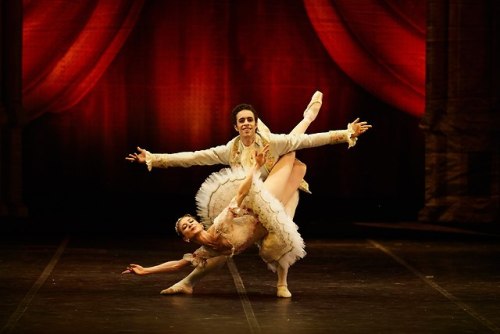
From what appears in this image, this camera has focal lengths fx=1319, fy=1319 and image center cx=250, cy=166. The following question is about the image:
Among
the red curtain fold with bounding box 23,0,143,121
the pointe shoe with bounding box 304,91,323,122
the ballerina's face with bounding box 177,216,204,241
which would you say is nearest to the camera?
the ballerina's face with bounding box 177,216,204,241

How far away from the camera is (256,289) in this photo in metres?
7.05

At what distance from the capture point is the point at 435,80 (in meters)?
11.7

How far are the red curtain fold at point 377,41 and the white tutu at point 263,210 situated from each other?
5833 millimetres

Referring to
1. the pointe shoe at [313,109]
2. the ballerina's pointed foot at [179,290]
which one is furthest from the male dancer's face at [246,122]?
the ballerina's pointed foot at [179,290]

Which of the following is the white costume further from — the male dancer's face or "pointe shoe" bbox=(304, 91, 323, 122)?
"pointe shoe" bbox=(304, 91, 323, 122)

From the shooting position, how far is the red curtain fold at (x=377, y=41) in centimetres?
1238

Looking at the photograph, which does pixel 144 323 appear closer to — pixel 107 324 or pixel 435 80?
pixel 107 324

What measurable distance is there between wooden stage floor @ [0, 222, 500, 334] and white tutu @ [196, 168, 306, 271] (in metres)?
0.24

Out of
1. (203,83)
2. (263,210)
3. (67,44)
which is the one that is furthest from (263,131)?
(203,83)

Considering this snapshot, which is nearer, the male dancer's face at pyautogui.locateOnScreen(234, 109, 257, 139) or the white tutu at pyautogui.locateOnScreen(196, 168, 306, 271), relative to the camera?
the white tutu at pyautogui.locateOnScreen(196, 168, 306, 271)

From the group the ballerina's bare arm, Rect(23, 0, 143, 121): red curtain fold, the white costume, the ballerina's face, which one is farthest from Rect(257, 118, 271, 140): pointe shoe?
Rect(23, 0, 143, 121): red curtain fold

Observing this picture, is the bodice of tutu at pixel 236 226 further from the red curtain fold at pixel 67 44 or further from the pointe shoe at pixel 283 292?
the red curtain fold at pixel 67 44

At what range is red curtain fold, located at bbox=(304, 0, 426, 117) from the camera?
12.4m

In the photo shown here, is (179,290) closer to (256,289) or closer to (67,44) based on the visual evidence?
(256,289)
